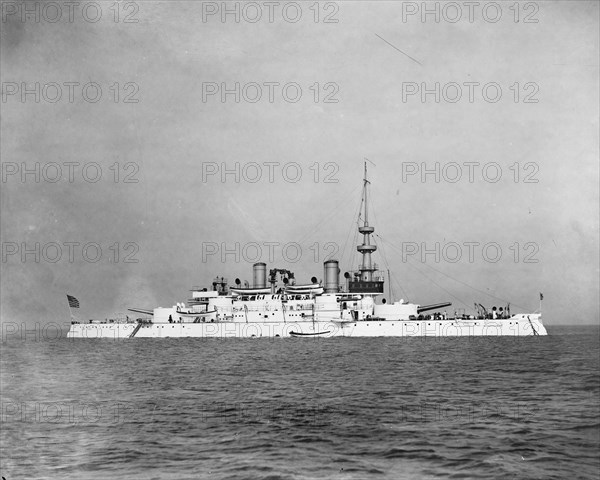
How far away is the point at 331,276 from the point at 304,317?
18.3ft

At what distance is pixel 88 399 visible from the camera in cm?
1598

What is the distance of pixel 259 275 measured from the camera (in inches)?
Answer: 2362

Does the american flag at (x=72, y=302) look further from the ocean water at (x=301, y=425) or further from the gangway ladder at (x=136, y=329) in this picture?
the ocean water at (x=301, y=425)

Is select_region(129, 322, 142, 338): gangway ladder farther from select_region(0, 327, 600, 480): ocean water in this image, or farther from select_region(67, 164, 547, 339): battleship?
select_region(0, 327, 600, 480): ocean water

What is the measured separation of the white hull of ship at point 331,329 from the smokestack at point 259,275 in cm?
483

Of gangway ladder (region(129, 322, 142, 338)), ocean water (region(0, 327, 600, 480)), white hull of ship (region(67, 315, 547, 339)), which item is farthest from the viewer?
gangway ladder (region(129, 322, 142, 338))

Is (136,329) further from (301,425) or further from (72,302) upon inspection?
(301,425)

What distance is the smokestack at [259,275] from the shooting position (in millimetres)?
59562

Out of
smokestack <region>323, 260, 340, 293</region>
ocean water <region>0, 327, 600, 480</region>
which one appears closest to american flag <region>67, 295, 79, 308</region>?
smokestack <region>323, 260, 340, 293</region>

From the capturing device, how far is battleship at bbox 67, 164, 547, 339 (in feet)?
174

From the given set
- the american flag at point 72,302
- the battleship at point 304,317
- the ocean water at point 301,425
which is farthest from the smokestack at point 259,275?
the ocean water at point 301,425

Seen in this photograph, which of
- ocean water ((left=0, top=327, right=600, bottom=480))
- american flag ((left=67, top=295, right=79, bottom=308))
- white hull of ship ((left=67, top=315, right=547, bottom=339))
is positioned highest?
american flag ((left=67, top=295, right=79, bottom=308))

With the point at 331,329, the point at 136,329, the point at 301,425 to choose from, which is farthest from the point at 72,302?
the point at 301,425

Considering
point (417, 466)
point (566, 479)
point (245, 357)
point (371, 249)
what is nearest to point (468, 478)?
point (417, 466)
